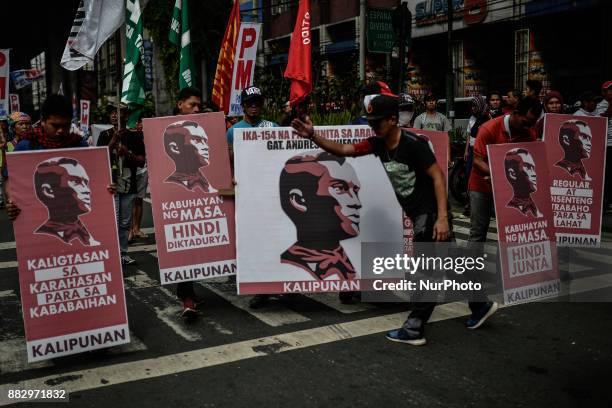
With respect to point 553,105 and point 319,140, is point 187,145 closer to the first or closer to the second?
point 319,140

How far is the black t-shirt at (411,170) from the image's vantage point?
485 cm

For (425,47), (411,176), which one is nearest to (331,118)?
(411,176)

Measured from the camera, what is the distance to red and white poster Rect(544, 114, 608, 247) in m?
7.05

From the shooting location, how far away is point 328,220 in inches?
232

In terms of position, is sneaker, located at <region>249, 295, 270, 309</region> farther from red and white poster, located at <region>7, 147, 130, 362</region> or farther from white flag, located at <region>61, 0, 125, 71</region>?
white flag, located at <region>61, 0, 125, 71</region>

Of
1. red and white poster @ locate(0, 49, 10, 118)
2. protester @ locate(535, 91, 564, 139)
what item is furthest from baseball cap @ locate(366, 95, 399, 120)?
red and white poster @ locate(0, 49, 10, 118)

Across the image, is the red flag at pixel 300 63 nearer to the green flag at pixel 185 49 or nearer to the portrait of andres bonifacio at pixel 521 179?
the green flag at pixel 185 49

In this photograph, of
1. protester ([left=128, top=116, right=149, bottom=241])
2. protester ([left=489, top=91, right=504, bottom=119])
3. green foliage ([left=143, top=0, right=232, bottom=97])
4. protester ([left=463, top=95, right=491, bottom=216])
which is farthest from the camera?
green foliage ([left=143, top=0, right=232, bottom=97])

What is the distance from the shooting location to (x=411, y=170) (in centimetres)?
493

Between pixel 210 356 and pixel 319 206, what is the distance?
175 cm

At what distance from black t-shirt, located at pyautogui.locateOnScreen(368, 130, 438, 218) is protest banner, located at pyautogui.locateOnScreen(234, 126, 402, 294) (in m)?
0.88

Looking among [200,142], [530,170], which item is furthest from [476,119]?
[200,142]

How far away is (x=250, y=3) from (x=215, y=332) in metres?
35.6

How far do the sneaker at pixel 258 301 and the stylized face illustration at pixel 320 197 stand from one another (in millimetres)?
745
